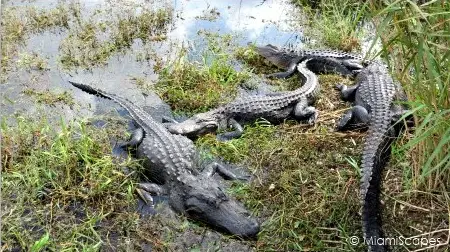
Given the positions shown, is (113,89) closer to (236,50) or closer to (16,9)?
(236,50)

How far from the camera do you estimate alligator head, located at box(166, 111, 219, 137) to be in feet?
16.4

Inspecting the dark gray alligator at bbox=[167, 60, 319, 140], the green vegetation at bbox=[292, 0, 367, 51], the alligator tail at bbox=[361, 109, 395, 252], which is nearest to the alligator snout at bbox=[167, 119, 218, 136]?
the dark gray alligator at bbox=[167, 60, 319, 140]

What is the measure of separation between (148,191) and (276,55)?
8.86 ft

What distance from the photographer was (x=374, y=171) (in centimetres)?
416

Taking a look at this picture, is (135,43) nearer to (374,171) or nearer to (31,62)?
(31,62)

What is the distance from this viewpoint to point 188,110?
18.1ft

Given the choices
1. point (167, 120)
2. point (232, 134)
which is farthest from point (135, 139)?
point (232, 134)

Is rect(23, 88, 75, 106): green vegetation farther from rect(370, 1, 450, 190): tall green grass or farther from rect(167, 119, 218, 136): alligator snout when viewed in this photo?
rect(370, 1, 450, 190): tall green grass

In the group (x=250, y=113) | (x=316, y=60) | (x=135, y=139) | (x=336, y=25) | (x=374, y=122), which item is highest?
(x=336, y=25)

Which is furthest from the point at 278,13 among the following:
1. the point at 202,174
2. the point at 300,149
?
the point at 202,174

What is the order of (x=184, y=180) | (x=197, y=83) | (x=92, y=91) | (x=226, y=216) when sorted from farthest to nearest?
1. (x=197, y=83)
2. (x=92, y=91)
3. (x=184, y=180)
4. (x=226, y=216)

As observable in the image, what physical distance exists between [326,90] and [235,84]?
39.5 inches

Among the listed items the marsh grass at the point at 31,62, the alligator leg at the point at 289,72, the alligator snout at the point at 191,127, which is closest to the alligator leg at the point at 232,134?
the alligator snout at the point at 191,127

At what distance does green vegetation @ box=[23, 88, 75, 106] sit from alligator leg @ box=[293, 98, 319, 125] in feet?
7.23
